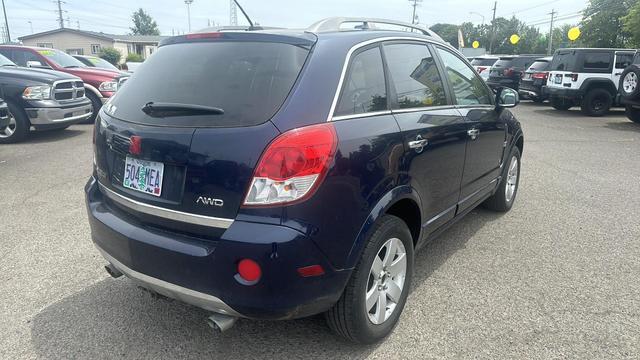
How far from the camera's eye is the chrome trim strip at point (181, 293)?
222 cm

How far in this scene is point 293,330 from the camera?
2.85m

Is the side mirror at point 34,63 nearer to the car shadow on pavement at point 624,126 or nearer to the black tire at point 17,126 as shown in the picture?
the black tire at point 17,126

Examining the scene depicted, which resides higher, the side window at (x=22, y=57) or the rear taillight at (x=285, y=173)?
the side window at (x=22, y=57)

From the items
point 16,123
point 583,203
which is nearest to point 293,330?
point 583,203

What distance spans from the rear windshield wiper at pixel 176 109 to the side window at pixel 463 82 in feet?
Answer: 6.67

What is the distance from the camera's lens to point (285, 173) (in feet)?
6.95

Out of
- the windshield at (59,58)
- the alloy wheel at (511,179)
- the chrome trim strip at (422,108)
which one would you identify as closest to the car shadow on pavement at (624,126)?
the alloy wheel at (511,179)

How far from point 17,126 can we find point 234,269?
831 cm

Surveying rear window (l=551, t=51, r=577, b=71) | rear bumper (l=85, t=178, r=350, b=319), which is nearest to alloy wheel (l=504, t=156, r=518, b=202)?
rear bumper (l=85, t=178, r=350, b=319)

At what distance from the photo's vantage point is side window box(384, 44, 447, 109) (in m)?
2.93

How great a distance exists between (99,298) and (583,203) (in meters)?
5.05

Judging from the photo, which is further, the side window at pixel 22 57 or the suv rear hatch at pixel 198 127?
the side window at pixel 22 57

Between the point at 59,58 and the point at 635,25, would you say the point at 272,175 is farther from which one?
the point at 635,25

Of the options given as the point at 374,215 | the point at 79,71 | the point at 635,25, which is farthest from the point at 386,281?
the point at 635,25
